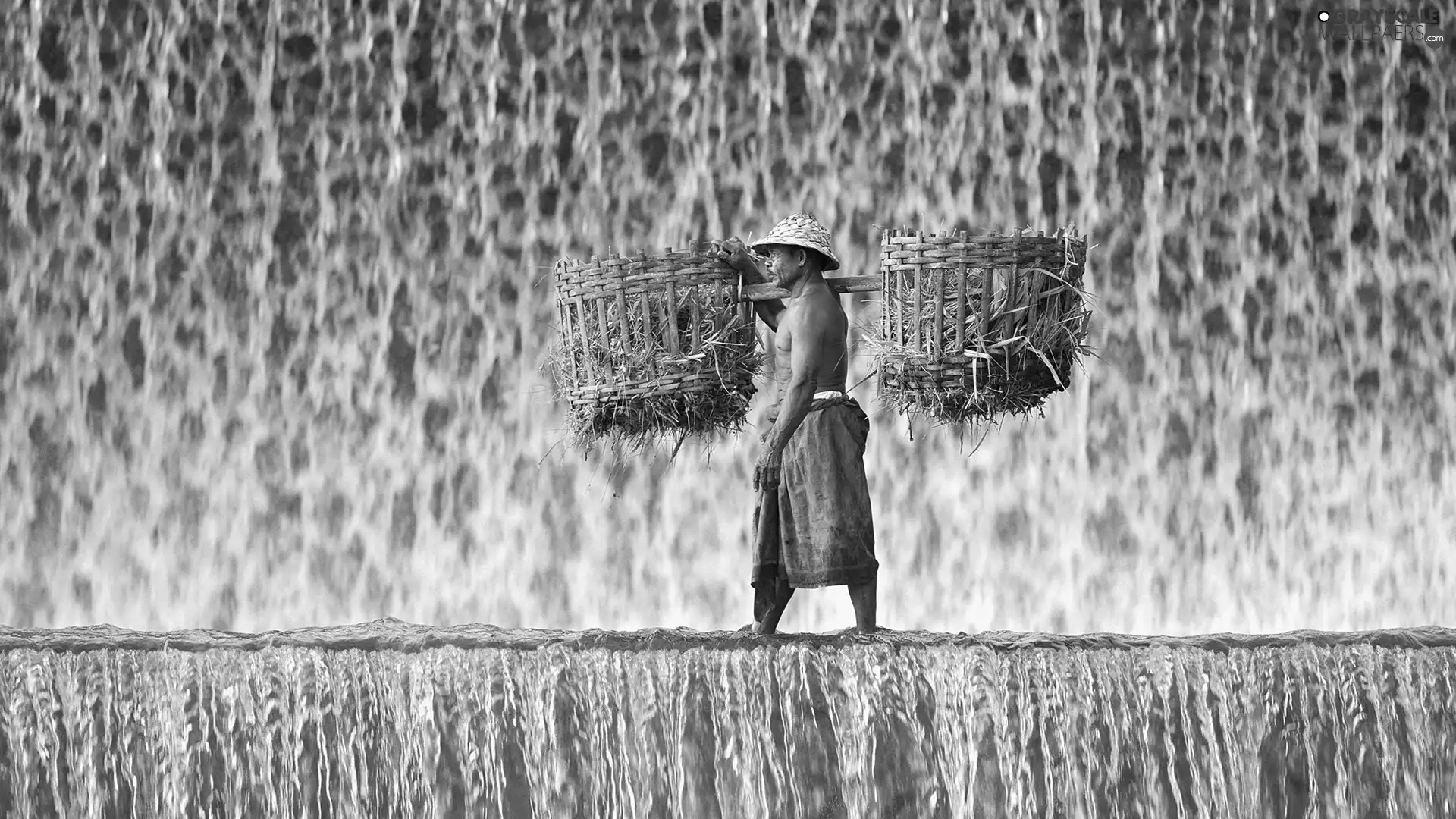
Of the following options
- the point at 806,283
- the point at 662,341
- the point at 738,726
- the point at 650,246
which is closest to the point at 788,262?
the point at 806,283

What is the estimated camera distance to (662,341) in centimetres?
515

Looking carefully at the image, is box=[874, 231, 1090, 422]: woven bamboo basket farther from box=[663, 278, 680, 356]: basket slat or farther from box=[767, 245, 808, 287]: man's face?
box=[663, 278, 680, 356]: basket slat

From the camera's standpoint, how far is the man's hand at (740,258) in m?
5.21

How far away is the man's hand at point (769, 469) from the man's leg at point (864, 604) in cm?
35

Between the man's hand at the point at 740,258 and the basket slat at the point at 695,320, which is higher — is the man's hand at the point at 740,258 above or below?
above

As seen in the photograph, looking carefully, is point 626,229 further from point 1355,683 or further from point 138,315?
point 1355,683

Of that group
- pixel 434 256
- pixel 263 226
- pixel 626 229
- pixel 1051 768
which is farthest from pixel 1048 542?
pixel 1051 768

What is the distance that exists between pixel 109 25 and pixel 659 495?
3833 mm

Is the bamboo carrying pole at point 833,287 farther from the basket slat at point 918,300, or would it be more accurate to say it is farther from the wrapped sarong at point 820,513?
the wrapped sarong at point 820,513

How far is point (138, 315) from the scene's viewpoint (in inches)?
398

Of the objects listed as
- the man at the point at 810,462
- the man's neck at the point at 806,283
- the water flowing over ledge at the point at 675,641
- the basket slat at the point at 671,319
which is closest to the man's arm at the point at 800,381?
the man at the point at 810,462

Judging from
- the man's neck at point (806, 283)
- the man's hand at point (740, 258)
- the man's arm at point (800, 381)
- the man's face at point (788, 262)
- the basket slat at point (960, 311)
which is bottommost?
the man's arm at point (800, 381)

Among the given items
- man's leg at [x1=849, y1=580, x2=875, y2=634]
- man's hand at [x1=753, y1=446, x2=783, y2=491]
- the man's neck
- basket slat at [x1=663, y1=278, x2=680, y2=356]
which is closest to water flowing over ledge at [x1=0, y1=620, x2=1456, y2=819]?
man's leg at [x1=849, y1=580, x2=875, y2=634]

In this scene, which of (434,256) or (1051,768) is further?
(434,256)
